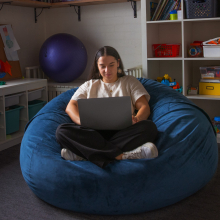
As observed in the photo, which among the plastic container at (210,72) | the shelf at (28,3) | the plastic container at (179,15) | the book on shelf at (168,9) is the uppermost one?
the shelf at (28,3)

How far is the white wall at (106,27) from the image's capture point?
130 inches

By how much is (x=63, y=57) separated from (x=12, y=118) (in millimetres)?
801

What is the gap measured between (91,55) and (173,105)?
171 centimetres

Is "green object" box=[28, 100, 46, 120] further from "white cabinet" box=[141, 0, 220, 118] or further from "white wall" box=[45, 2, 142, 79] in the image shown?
"white cabinet" box=[141, 0, 220, 118]

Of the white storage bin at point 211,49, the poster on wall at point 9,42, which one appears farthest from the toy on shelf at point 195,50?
the poster on wall at point 9,42

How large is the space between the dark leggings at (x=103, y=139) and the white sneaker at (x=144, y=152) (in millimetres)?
50

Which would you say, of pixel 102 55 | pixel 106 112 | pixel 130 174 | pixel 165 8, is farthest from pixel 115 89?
pixel 165 8

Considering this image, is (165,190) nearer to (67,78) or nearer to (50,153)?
(50,153)

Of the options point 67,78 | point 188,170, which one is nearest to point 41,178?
point 188,170

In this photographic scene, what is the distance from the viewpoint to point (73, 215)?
5.40ft

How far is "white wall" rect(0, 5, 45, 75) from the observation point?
130 inches

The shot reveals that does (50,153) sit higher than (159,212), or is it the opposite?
(50,153)

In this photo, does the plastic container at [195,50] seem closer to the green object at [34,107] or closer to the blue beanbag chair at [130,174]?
the blue beanbag chair at [130,174]

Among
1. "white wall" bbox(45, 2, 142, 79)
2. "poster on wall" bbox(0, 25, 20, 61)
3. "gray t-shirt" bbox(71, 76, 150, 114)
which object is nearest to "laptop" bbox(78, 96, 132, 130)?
"gray t-shirt" bbox(71, 76, 150, 114)
